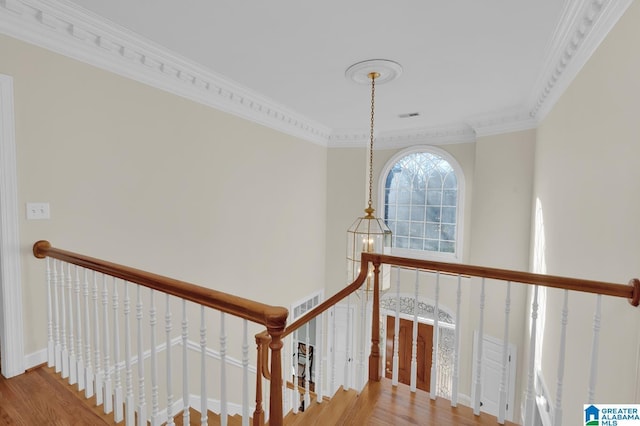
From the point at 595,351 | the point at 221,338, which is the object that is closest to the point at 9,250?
the point at 221,338

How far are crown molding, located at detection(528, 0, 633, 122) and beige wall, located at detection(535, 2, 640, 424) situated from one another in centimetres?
8

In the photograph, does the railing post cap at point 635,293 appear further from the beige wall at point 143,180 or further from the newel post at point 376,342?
the beige wall at point 143,180

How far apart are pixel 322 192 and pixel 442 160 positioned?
2198mm

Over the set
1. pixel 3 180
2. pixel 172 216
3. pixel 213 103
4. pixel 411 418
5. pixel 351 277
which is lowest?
pixel 411 418

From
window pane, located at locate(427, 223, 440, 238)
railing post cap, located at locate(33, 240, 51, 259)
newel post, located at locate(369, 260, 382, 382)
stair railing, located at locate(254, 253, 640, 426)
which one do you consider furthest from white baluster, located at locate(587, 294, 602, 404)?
window pane, located at locate(427, 223, 440, 238)

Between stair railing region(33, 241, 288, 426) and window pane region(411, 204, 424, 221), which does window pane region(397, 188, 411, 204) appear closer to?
window pane region(411, 204, 424, 221)

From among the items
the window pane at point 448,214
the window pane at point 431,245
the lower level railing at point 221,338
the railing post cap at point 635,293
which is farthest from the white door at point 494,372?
the railing post cap at point 635,293

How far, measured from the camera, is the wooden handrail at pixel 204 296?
1.08 metres

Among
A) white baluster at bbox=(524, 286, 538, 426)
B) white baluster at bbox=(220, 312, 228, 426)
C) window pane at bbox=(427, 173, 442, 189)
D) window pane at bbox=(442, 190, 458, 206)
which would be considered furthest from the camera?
window pane at bbox=(427, 173, 442, 189)

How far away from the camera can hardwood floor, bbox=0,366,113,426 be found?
5.40 feet

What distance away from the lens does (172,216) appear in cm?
282

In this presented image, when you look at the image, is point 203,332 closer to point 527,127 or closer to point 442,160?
point 527,127

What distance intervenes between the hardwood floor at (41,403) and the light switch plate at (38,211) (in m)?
1.09

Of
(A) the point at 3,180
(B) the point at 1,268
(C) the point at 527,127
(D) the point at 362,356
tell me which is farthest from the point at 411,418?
(C) the point at 527,127
